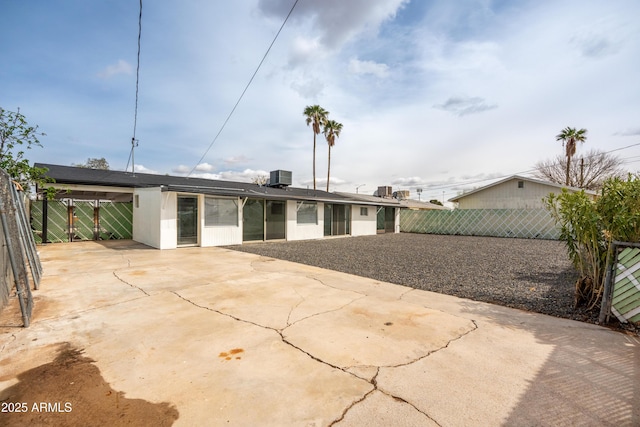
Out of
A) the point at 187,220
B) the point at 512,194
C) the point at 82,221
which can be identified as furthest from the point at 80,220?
the point at 512,194

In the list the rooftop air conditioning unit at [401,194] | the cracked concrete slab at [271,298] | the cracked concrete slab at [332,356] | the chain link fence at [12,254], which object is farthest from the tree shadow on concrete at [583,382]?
the rooftop air conditioning unit at [401,194]

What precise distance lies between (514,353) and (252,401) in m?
2.49

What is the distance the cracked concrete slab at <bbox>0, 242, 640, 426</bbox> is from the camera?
6.13 feet

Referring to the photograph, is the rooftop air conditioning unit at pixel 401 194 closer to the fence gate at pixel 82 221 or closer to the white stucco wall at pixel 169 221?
the white stucco wall at pixel 169 221

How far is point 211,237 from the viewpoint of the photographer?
10.9 m

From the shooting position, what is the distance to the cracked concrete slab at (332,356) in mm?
1868

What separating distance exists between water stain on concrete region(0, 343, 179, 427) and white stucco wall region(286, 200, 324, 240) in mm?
11327

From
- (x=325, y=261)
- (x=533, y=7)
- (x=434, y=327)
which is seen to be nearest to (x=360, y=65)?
(x=533, y=7)

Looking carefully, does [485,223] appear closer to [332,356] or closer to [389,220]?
[389,220]

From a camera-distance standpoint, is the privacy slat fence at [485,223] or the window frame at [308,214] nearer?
the window frame at [308,214]

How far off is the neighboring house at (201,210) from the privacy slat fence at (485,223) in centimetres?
839

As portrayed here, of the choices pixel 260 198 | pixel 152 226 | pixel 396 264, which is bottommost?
pixel 396 264

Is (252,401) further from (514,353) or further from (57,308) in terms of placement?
(57,308)

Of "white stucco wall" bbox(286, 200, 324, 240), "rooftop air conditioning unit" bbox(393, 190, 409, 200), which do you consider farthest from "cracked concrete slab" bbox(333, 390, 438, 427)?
"rooftop air conditioning unit" bbox(393, 190, 409, 200)
